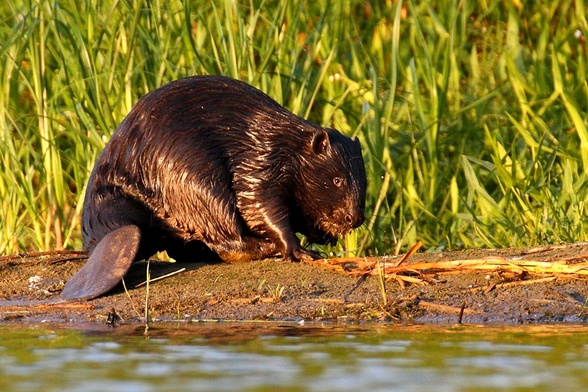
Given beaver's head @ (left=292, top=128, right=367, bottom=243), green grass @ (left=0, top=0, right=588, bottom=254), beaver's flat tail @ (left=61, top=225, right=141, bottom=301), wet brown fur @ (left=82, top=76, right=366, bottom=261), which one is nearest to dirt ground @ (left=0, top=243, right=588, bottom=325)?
beaver's flat tail @ (left=61, top=225, right=141, bottom=301)

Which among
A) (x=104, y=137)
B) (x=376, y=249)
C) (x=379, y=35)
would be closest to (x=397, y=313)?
(x=376, y=249)

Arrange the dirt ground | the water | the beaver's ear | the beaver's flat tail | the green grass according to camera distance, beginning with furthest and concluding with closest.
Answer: the green grass → the beaver's ear → the beaver's flat tail → the dirt ground → the water

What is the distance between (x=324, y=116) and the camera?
6.02 metres

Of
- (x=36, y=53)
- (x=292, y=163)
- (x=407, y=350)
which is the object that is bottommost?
(x=407, y=350)

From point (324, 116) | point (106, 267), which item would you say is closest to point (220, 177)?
point (106, 267)

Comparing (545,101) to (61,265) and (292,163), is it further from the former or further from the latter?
(61,265)

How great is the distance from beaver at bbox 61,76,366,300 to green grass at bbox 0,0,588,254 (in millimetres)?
575

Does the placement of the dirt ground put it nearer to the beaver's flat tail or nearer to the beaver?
the beaver's flat tail

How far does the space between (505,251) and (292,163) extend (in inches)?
36.4

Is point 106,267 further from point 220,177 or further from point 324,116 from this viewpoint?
point 324,116

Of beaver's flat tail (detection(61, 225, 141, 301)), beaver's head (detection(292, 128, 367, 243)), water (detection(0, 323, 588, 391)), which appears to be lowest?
water (detection(0, 323, 588, 391))

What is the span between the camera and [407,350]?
334 cm

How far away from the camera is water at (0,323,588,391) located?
9.36ft

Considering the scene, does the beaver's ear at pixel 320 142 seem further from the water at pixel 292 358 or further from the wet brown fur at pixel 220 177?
the water at pixel 292 358
